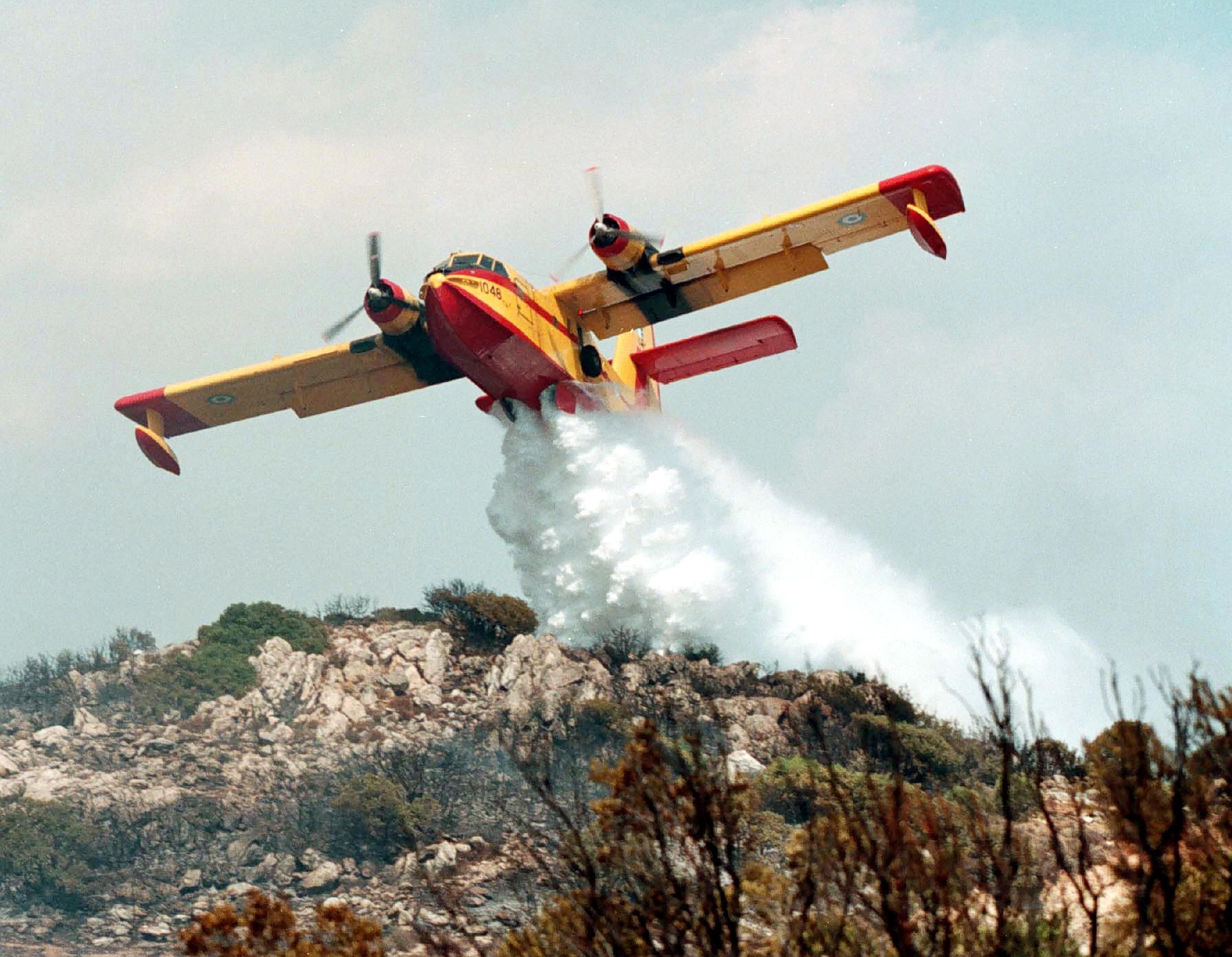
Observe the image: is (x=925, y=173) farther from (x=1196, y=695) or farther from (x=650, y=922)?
(x=650, y=922)

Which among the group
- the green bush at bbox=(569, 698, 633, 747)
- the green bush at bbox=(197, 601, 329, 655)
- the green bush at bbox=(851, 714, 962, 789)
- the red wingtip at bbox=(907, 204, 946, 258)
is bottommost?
the green bush at bbox=(851, 714, 962, 789)

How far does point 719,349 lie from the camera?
94.9 ft

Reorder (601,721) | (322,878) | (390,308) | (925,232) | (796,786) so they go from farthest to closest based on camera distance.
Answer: (601,721) < (390,308) < (925,232) < (322,878) < (796,786)

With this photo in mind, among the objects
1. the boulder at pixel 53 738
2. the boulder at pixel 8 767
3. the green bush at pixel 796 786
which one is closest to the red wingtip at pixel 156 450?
the boulder at pixel 53 738

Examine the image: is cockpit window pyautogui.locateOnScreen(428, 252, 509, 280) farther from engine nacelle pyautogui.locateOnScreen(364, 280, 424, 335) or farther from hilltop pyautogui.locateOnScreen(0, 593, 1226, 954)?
hilltop pyautogui.locateOnScreen(0, 593, 1226, 954)

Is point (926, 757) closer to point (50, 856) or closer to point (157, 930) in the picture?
point (157, 930)

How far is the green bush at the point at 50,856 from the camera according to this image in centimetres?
2114

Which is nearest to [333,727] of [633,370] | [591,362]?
[591,362]

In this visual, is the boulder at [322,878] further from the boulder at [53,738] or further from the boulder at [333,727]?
the boulder at [53,738]

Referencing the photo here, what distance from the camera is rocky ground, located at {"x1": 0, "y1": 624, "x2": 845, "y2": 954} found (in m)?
19.7

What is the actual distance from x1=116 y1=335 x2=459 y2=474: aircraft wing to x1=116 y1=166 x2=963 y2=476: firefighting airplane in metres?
0.04

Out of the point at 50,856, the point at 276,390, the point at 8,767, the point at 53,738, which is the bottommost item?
the point at 50,856

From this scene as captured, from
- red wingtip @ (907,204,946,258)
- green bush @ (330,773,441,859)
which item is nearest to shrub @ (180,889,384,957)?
green bush @ (330,773,441,859)

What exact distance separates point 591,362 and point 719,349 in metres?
2.97
